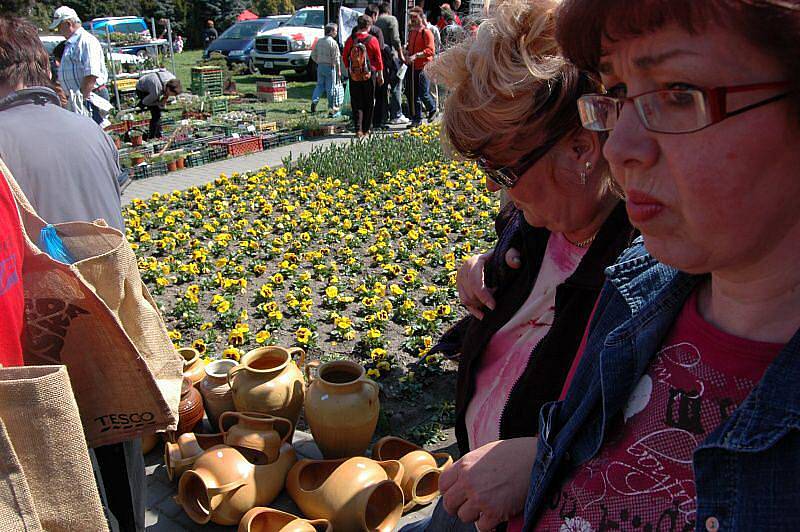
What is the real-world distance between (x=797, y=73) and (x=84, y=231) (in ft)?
5.73

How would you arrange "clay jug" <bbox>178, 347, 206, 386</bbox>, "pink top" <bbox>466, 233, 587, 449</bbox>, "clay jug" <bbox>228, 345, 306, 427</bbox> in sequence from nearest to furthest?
"pink top" <bbox>466, 233, 587, 449</bbox>
"clay jug" <bbox>228, 345, 306, 427</bbox>
"clay jug" <bbox>178, 347, 206, 386</bbox>

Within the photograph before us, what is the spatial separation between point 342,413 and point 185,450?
0.71 meters

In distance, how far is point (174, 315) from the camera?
4789 mm

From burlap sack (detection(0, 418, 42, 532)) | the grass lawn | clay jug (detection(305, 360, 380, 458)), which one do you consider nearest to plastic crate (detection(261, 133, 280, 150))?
A: the grass lawn

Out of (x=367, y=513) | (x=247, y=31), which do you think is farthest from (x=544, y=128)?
(x=247, y=31)

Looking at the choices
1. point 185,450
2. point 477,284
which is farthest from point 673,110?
point 185,450

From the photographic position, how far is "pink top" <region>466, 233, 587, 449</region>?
1.62m

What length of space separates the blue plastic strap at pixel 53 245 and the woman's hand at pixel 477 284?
1031mm

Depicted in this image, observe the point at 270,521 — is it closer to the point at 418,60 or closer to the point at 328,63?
the point at 418,60

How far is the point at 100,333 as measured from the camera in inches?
64.2

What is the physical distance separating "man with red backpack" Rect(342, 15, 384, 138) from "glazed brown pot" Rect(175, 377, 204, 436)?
8134mm

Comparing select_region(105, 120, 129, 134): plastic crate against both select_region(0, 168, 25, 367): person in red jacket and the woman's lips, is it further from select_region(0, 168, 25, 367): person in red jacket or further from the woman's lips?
the woman's lips

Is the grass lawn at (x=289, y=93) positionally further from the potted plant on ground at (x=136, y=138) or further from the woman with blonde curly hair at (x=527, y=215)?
the woman with blonde curly hair at (x=527, y=215)

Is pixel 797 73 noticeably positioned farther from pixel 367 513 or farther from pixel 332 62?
pixel 332 62
